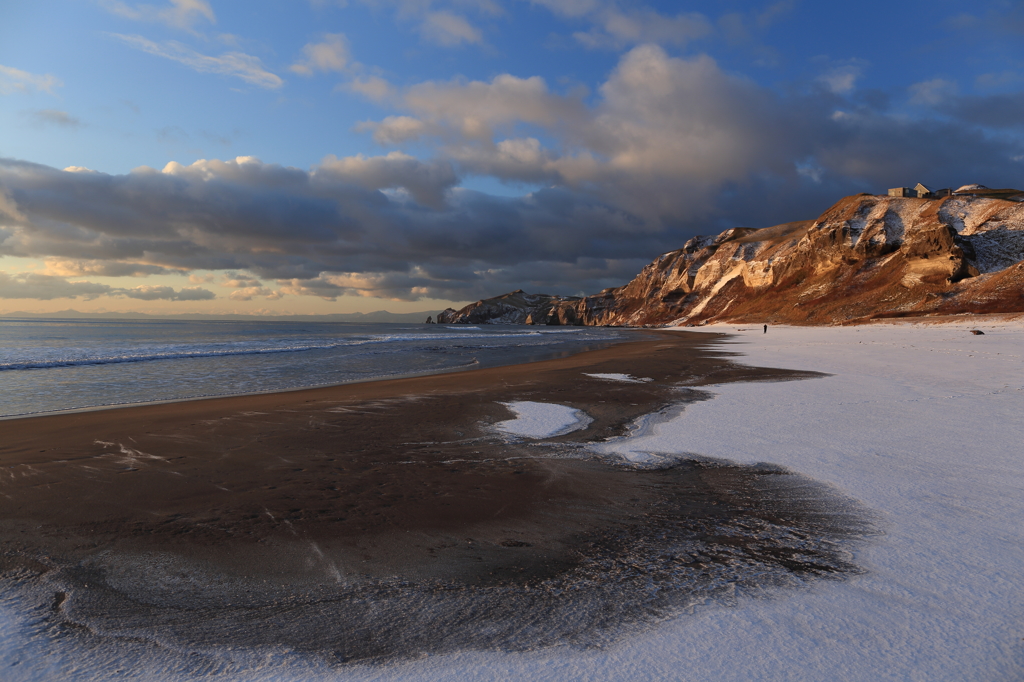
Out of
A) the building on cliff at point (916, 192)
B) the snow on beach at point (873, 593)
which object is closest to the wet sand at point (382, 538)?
the snow on beach at point (873, 593)

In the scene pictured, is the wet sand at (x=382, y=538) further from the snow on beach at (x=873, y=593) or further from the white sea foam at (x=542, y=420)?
the white sea foam at (x=542, y=420)

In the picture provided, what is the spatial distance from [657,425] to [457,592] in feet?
18.9

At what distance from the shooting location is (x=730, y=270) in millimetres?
103375

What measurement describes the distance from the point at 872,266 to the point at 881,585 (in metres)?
81.6

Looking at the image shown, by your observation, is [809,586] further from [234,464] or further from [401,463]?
[234,464]

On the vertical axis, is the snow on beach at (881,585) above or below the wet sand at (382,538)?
above

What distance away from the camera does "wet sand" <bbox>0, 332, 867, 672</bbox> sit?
298 centimetres

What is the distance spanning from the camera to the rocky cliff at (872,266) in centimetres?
5397

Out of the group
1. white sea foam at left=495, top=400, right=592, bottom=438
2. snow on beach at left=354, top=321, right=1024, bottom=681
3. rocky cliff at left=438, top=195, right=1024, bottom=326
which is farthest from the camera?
rocky cliff at left=438, top=195, right=1024, bottom=326

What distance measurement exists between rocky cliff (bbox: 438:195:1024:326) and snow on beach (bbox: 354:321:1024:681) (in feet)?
180

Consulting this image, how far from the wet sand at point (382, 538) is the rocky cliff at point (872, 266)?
5874cm

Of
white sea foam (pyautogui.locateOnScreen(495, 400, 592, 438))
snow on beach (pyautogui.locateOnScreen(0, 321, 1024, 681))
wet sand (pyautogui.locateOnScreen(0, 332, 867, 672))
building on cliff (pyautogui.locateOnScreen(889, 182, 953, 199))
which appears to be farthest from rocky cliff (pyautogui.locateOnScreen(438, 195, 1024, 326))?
wet sand (pyautogui.locateOnScreen(0, 332, 867, 672))

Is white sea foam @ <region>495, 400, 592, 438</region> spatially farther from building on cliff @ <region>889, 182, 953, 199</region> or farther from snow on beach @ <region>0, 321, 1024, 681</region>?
building on cliff @ <region>889, 182, 953, 199</region>

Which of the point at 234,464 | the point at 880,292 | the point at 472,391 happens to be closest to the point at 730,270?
the point at 880,292
